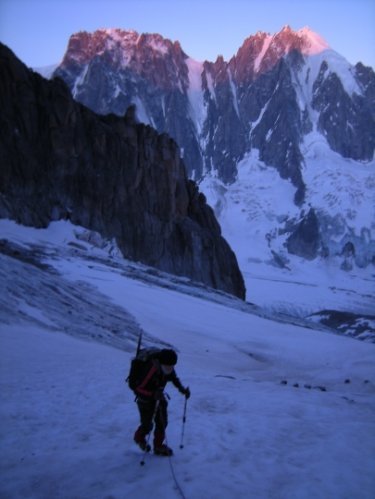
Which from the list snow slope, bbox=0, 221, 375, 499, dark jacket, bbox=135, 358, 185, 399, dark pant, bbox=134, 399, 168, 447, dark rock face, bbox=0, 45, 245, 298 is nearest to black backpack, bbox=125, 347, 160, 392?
dark jacket, bbox=135, 358, 185, 399

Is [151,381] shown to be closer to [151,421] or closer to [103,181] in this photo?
[151,421]

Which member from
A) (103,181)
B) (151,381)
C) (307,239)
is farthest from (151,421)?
(307,239)

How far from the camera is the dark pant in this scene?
718cm

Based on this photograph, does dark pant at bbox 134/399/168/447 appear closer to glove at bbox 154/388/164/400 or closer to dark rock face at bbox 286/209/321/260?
glove at bbox 154/388/164/400

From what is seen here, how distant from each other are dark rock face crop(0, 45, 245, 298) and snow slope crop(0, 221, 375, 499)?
1419 inches

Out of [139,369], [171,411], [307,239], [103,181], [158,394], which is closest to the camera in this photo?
[158,394]

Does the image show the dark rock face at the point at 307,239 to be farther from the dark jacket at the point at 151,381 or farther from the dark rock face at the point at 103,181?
the dark jacket at the point at 151,381

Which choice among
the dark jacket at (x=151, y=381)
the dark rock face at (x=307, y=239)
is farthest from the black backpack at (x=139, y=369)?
the dark rock face at (x=307, y=239)

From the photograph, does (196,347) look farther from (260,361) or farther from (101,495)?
(101,495)

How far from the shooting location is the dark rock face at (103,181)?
60.5 meters

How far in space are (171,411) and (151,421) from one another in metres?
2.94

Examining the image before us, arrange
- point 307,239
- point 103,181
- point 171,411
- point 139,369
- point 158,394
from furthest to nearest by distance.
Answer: point 307,239 < point 103,181 < point 171,411 < point 139,369 < point 158,394

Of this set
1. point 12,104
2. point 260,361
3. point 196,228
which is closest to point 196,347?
point 260,361

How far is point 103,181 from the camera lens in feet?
229
